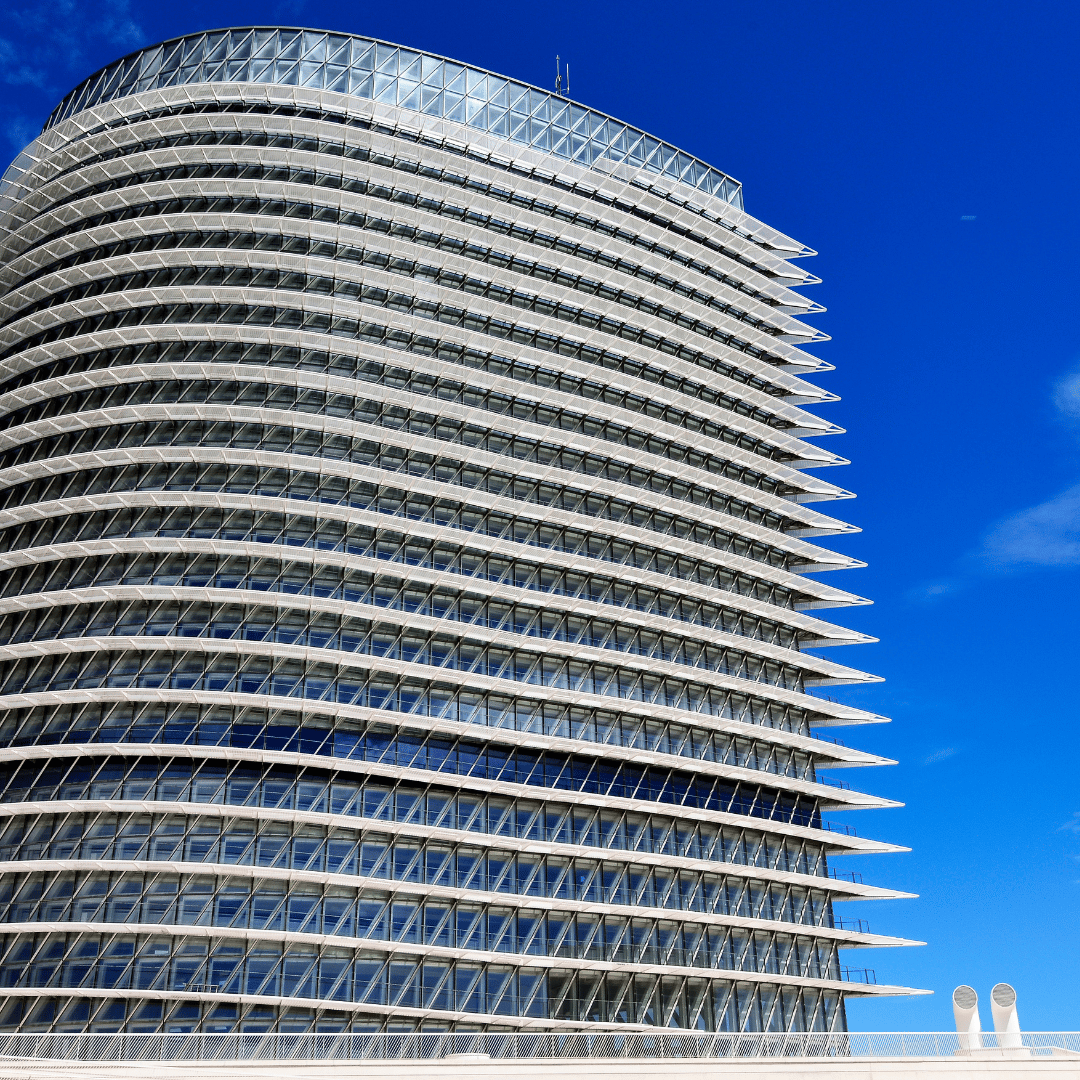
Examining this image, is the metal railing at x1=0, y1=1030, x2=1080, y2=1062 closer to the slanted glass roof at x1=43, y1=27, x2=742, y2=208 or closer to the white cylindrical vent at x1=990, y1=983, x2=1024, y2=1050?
the white cylindrical vent at x1=990, y1=983, x2=1024, y2=1050

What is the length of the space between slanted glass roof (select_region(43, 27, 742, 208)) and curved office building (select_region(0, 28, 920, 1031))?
23 centimetres

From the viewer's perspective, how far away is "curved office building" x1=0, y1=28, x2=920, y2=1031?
45031mm

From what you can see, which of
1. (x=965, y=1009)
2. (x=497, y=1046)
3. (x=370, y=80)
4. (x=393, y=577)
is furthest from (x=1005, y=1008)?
(x=370, y=80)

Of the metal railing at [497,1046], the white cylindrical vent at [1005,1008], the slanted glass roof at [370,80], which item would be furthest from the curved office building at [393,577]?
the white cylindrical vent at [1005,1008]

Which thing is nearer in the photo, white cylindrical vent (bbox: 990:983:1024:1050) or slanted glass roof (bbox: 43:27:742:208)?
white cylindrical vent (bbox: 990:983:1024:1050)

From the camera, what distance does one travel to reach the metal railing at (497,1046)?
33375 millimetres

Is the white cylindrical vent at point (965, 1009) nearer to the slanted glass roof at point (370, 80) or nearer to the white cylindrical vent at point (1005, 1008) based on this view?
the white cylindrical vent at point (1005, 1008)

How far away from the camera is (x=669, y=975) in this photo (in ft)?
168

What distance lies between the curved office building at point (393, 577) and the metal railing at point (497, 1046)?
92.1 inches

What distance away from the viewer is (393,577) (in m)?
52.5

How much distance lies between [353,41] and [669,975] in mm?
53711

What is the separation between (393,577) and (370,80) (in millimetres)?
30283

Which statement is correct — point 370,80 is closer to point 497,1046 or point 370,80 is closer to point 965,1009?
point 497,1046

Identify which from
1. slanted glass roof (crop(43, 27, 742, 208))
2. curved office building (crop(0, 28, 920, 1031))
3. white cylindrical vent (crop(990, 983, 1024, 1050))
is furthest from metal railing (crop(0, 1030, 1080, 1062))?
slanted glass roof (crop(43, 27, 742, 208))
